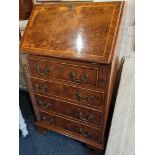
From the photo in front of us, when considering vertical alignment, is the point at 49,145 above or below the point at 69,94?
below

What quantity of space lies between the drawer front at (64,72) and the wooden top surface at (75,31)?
81 mm

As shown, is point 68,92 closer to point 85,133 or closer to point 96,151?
point 85,133

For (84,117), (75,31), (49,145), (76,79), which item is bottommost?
(49,145)

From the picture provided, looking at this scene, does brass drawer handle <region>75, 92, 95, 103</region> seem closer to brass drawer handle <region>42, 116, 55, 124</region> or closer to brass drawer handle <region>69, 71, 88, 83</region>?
brass drawer handle <region>69, 71, 88, 83</region>

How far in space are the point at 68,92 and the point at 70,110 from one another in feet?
0.58

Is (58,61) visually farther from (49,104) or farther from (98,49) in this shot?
(49,104)

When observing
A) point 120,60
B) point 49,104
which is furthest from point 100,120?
point 120,60

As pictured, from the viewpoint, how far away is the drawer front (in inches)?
43.1

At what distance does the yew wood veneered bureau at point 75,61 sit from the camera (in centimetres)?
104

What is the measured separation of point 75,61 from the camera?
42.8 inches

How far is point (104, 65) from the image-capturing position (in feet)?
3.30

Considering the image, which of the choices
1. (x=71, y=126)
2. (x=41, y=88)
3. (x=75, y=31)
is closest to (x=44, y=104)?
(x=41, y=88)
